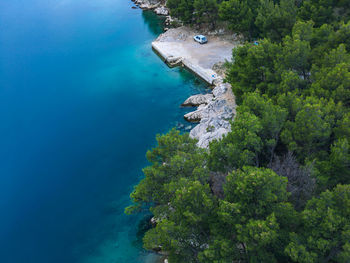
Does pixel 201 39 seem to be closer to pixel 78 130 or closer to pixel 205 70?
pixel 205 70

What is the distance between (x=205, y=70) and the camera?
46844 millimetres

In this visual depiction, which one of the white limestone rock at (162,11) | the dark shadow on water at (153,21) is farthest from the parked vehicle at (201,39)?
the white limestone rock at (162,11)

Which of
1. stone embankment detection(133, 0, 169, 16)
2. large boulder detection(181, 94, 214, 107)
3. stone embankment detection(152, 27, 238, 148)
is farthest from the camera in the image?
stone embankment detection(133, 0, 169, 16)

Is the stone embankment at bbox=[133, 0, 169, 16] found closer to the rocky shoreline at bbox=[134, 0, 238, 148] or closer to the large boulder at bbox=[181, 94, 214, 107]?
the rocky shoreline at bbox=[134, 0, 238, 148]

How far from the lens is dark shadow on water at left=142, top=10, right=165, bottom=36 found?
65438mm

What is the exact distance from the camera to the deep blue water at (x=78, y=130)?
1091 inches

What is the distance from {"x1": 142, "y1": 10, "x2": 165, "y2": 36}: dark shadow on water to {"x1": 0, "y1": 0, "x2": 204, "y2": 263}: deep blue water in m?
0.26

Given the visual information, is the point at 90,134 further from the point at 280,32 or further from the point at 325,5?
the point at 325,5

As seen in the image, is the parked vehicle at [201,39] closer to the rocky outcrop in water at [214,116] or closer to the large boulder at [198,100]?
the rocky outcrop in water at [214,116]

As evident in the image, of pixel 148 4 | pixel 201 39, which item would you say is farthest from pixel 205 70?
pixel 148 4

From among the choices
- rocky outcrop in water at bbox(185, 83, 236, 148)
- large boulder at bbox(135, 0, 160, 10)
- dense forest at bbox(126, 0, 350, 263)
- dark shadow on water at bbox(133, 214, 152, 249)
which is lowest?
dark shadow on water at bbox(133, 214, 152, 249)

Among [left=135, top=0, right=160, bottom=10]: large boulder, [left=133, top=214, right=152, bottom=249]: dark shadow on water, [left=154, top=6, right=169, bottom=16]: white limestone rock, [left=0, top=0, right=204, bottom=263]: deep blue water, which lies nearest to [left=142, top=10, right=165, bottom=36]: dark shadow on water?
[left=0, top=0, right=204, bottom=263]: deep blue water

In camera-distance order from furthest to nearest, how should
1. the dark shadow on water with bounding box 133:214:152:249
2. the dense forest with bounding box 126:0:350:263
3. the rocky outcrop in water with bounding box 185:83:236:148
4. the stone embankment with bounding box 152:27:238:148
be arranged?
the stone embankment with bounding box 152:27:238:148 < the rocky outcrop in water with bounding box 185:83:236:148 < the dark shadow on water with bounding box 133:214:152:249 < the dense forest with bounding box 126:0:350:263

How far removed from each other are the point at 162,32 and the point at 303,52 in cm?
3958
